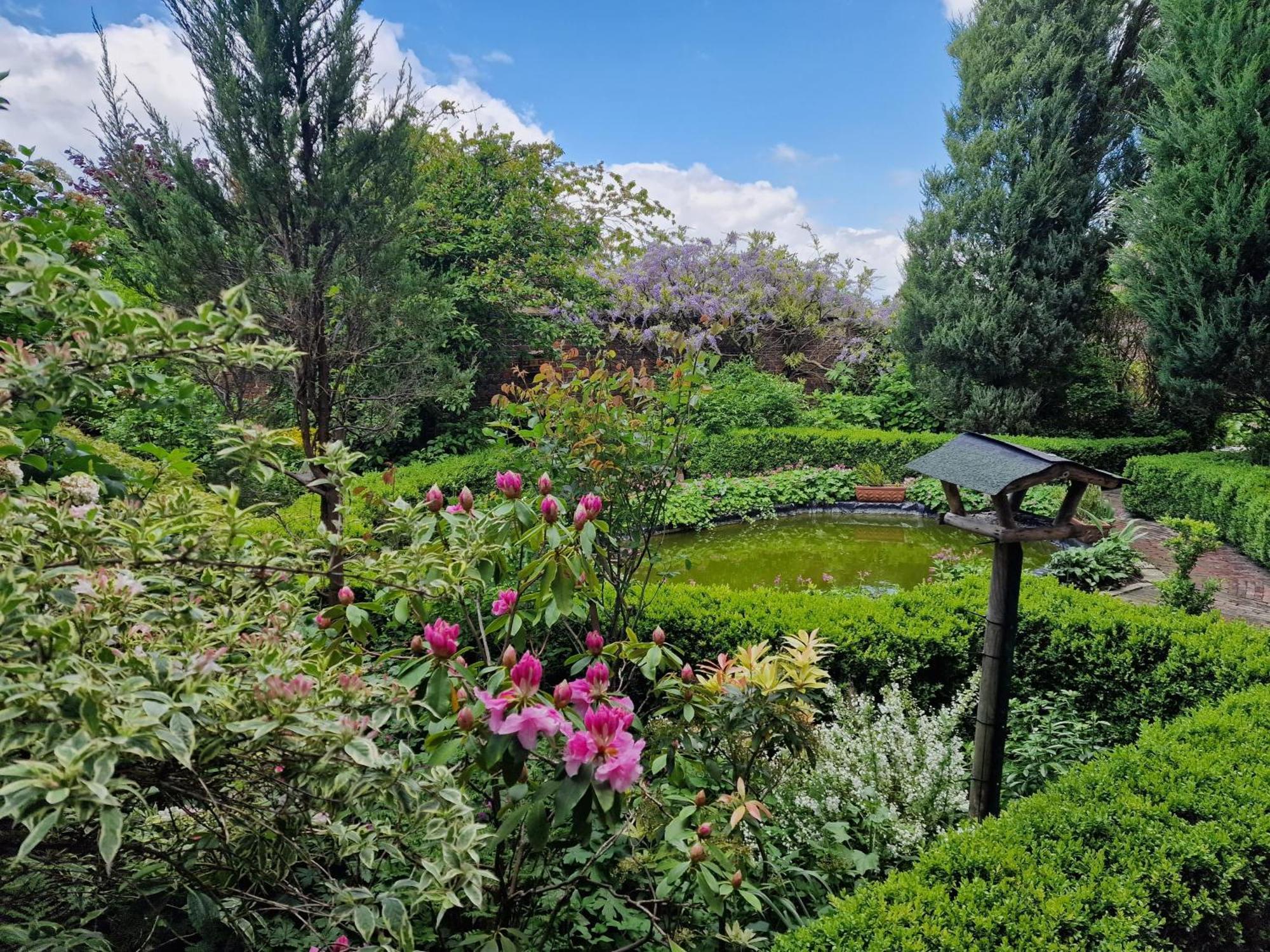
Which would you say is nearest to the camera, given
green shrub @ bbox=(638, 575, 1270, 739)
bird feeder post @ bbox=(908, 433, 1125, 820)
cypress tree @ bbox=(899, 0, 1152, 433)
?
bird feeder post @ bbox=(908, 433, 1125, 820)

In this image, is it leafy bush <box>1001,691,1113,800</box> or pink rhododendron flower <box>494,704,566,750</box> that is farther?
leafy bush <box>1001,691,1113,800</box>

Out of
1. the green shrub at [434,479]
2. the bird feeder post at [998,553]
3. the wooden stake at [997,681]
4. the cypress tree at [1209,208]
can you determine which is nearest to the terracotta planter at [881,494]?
the cypress tree at [1209,208]

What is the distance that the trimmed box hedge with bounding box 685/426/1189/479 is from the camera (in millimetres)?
10633

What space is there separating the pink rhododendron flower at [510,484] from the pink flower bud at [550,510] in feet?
0.52

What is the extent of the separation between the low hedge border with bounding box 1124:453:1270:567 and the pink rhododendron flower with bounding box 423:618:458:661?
6.00 metres

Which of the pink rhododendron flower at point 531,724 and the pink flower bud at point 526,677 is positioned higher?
the pink flower bud at point 526,677

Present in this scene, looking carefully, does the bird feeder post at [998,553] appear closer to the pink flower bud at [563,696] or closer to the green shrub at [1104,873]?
the green shrub at [1104,873]

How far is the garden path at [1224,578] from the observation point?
5188 millimetres

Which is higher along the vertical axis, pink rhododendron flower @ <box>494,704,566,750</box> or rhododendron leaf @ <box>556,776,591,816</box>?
pink rhododendron flower @ <box>494,704,566,750</box>

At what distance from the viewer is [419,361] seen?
6293 millimetres

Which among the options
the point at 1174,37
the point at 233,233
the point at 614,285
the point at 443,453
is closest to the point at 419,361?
the point at 233,233

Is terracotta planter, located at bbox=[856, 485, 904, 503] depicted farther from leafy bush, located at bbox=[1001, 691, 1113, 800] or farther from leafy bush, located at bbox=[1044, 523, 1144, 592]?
leafy bush, located at bbox=[1001, 691, 1113, 800]

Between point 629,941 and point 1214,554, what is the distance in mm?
7822

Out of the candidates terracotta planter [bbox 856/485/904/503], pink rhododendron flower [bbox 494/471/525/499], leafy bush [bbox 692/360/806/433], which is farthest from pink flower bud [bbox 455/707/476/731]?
leafy bush [bbox 692/360/806/433]
